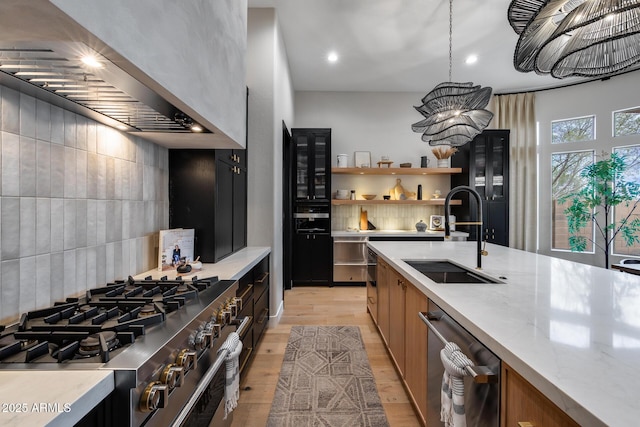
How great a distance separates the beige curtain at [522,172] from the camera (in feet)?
16.5

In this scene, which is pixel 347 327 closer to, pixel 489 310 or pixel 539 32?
pixel 489 310

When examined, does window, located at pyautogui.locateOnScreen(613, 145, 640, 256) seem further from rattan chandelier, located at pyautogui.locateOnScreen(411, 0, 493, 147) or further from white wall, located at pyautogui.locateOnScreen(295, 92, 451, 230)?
rattan chandelier, located at pyautogui.locateOnScreen(411, 0, 493, 147)

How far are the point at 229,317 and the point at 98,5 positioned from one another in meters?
1.25

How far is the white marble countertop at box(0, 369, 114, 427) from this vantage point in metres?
0.52

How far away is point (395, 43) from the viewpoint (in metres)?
3.76

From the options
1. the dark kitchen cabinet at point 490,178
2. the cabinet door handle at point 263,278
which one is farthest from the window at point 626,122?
the cabinet door handle at point 263,278

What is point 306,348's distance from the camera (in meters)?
2.62

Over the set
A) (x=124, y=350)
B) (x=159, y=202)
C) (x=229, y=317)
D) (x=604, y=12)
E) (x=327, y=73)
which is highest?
(x=327, y=73)

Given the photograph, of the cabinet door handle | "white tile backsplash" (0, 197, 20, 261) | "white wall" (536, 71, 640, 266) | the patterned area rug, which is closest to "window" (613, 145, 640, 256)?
"white wall" (536, 71, 640, 266)

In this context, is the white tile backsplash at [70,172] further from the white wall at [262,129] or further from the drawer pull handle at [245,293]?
the white wall at [262,129]

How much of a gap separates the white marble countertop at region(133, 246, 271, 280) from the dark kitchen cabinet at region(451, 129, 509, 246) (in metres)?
3.97

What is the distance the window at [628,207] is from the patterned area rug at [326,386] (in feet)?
14.6

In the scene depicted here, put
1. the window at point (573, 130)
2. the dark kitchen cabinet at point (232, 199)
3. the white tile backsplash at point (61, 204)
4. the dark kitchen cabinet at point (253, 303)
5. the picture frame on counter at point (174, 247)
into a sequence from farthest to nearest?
the window at point (573, 130), the dark kitchen cabinet at point (232, 199), the dark kitchen cabinet at point (253, 303), the picture frame on counter at point (174, 247), the white tile backsplash at point (61, 204)

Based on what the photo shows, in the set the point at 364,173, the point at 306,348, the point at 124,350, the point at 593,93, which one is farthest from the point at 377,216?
the point at 124,350
